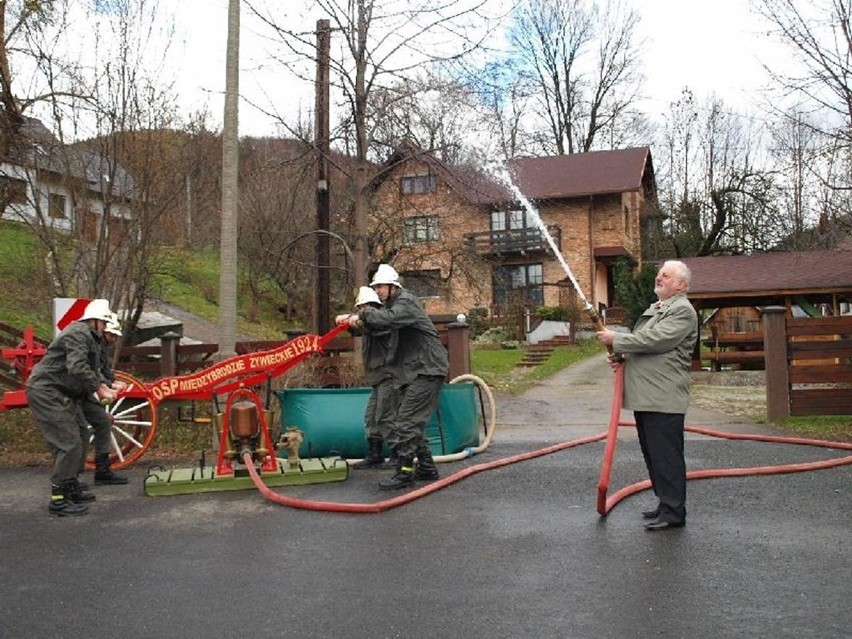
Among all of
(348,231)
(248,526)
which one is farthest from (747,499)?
(348,231)

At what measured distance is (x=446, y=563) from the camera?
5223 mm

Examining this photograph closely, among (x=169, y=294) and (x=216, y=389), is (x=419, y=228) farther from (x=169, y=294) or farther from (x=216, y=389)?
(x=216, y=389)

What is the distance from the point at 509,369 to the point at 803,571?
67.5 feet

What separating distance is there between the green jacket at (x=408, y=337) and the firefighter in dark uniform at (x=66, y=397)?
2353 millimetres

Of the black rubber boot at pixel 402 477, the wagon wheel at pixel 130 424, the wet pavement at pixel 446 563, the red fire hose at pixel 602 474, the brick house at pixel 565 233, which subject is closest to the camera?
the wet pavement at pixel 446 563

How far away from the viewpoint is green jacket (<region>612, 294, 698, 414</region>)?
579 centimetres

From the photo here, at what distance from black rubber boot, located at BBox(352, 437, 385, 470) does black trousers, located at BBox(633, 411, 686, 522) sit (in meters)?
3.26

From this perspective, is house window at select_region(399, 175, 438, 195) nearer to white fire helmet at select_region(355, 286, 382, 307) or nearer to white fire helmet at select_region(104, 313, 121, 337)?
white fire helmet at select_region(355, 286, 382, 307)

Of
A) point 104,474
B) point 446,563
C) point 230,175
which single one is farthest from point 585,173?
point 446,563

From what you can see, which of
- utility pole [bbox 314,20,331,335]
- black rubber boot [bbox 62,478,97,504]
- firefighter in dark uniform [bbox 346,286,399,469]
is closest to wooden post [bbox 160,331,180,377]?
utility pole [bbox 314,20,331,335]

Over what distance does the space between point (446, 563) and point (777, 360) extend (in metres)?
7.60

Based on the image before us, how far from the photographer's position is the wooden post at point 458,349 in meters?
12.0

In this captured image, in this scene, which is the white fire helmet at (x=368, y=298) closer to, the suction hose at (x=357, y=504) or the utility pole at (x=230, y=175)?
the suction hose at (x=357, y=504)

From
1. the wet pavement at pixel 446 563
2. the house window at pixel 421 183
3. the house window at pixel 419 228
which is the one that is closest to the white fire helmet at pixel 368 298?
the wet pavement at pixel 446 563
